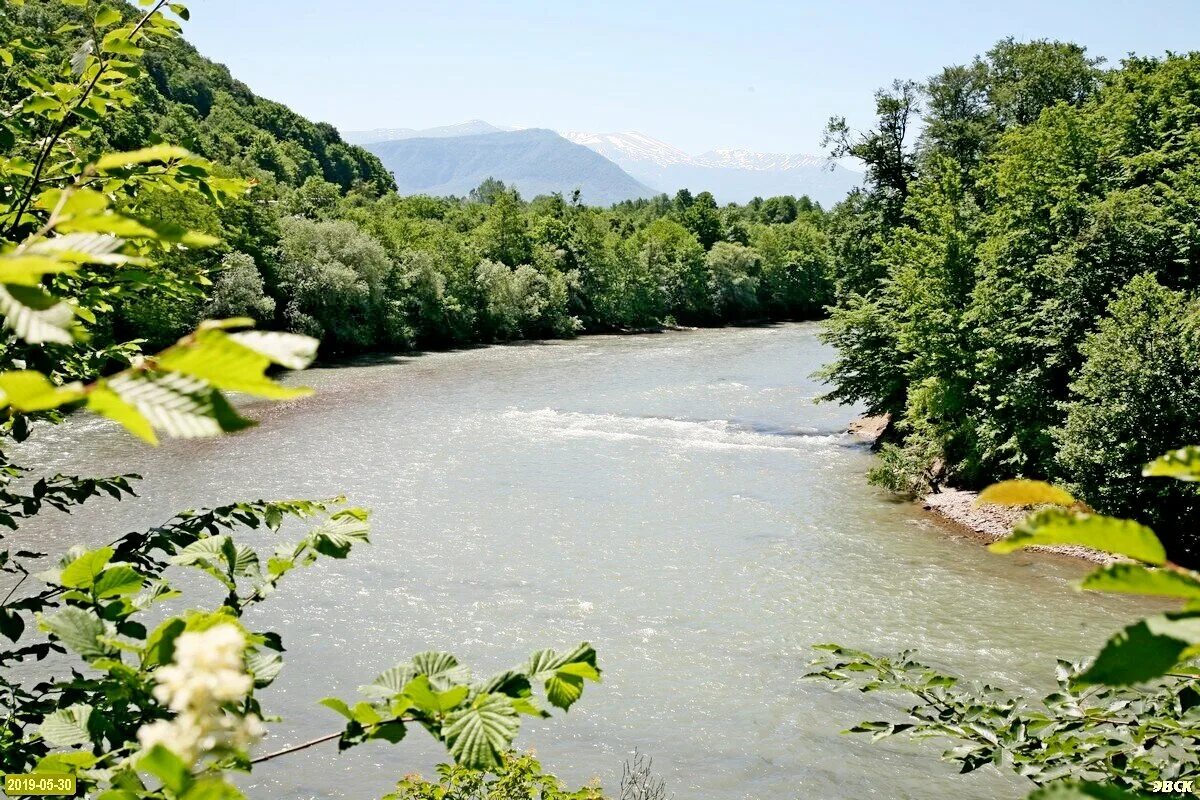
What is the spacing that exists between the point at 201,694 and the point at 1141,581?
0.80 m

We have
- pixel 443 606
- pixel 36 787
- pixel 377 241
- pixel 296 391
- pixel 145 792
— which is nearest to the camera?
pixel 296 391

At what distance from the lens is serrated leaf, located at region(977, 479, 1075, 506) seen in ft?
2.93

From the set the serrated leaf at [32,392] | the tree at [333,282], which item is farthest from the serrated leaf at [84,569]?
the tree at [333,282]

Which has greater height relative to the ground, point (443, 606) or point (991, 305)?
point (991, 305)

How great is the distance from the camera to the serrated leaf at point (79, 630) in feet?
5.47

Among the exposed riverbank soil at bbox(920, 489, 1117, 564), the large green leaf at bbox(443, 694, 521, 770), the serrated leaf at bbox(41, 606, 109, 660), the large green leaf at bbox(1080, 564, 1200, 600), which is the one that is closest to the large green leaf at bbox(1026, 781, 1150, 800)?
the large green leaf at bbox(1080, 564, 1200, 600)

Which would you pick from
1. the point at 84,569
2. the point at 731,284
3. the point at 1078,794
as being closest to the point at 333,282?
the point at 731,284

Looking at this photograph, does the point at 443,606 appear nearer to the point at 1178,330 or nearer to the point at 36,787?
the point at 36,787

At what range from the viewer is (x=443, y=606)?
13742mm

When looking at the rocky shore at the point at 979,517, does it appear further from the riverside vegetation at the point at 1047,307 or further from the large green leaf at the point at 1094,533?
the large green leaf at the point at 1094,533

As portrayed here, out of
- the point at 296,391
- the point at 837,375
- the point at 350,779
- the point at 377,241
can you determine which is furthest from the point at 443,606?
the point at 377,241

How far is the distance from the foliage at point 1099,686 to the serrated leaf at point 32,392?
776 mm

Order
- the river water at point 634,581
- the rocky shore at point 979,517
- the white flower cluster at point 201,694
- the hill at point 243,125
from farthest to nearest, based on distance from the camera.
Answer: the hill at point 243,125 < the rocky shore at point 979,517 < the river water at point 634,581 < the white flower cluster at point 201,694

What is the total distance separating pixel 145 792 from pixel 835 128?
3344 centimetres
